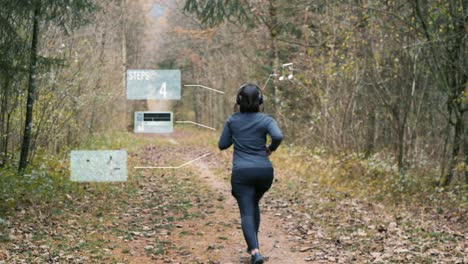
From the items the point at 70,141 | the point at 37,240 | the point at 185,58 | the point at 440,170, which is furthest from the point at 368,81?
the point at 37,240

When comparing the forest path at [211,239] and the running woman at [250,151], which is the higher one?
the running woman at [250,151]

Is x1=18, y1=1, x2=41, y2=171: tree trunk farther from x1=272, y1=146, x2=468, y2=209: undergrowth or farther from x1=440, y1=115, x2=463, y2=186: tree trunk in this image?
x1=440, y1=115, x2=463, y2=186: tree trunk

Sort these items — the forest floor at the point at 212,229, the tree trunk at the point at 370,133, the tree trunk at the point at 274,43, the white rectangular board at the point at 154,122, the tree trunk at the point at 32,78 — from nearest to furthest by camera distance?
1. the forest floor at the point at 212,229
2. the tree trunk at the point at 32,78
3. the white rectangular board at the point at 154,122
4. the tree trunk at the point at 370,133
5. the tree trunk at the point at 274,43

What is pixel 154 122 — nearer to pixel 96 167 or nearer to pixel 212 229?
pixel 96 167

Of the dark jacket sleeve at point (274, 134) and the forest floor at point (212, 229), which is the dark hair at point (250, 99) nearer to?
the dark jacket sleeve at point (274, 134)

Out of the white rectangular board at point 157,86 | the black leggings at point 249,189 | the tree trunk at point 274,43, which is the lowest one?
the black leggings at point 249,189

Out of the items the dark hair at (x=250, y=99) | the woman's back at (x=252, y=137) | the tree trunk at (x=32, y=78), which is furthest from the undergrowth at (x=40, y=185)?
the dark hair at (x=250, y=99)

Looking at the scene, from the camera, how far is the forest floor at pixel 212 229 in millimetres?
7355

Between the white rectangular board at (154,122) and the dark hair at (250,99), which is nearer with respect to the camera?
the dark hair at (250,99)

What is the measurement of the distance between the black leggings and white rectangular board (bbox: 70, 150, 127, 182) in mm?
6426

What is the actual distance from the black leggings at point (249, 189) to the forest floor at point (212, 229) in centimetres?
71

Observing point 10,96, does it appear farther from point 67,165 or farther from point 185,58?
point 185,58

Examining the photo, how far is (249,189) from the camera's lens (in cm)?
667

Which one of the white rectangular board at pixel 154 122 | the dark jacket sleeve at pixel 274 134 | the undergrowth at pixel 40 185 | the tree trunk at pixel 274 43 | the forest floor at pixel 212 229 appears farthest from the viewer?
the tree trunk at pixel 274 43
